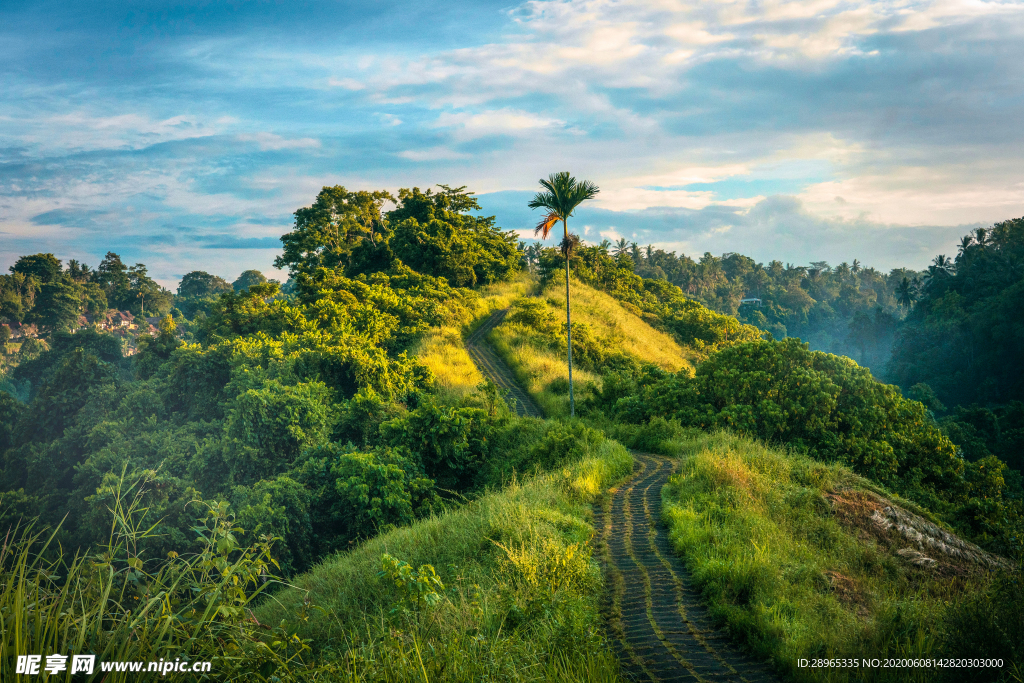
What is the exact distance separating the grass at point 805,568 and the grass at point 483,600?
1671 millimetres

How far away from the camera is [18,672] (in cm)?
227

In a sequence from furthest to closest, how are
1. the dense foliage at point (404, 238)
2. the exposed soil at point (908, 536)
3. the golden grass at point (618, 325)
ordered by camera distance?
1. the dense foliage at point (404, 238)
2. the golden grass at point (618, 325)
3. the exposed soil at point (908, 536)

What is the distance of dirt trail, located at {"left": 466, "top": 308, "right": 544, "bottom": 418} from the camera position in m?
23.7

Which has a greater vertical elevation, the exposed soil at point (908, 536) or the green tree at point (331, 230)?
the green tree at point (331, 230)

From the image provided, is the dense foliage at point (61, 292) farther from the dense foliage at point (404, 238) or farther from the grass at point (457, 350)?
the grass at point (457, 350)

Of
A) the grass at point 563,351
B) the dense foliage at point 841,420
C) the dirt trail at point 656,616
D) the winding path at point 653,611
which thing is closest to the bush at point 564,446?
the winding path at point 653,611

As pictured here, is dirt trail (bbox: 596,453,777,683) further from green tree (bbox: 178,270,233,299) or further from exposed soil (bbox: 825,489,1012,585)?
green tree (bbox: 178,270,233,299)

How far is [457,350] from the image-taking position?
28484 millimetres

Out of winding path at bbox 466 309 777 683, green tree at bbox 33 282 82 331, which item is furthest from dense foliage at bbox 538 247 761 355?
green tree at bbox 33 282 82 331

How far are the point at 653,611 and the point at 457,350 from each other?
2244 centimetres

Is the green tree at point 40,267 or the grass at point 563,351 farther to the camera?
the green tree at point 40,267

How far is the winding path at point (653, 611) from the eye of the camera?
549cm

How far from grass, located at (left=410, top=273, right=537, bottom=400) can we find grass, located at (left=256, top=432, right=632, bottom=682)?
38.5ft

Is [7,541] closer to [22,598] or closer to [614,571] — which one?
[22,598]
